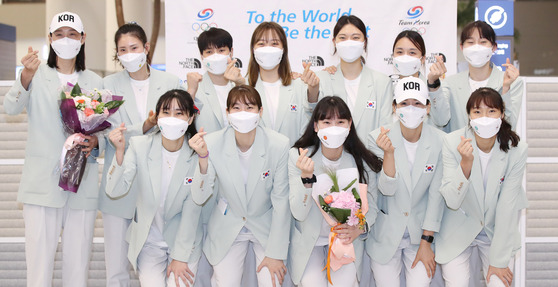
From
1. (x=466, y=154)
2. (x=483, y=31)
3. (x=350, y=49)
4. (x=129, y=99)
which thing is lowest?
(x=466, y=154)

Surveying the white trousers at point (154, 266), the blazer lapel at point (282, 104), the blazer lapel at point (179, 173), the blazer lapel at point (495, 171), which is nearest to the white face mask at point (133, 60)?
the blazer lapel at point (179, 173)

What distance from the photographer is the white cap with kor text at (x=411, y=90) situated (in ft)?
11.6

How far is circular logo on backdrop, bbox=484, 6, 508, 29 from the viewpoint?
524 cm

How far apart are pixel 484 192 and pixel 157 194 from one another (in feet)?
6.71

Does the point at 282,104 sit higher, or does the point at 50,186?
the point at 282,104

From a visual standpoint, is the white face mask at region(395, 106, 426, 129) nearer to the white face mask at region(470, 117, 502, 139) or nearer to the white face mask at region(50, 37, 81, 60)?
the white face mask at region(470, 117, 502, 139)

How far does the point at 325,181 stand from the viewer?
3570mm

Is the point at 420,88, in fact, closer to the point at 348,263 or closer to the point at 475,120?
the point at 475,120

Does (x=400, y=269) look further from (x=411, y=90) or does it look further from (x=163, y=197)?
(x=163, y=197)

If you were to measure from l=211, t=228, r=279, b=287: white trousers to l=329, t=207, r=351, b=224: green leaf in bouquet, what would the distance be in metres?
0.63

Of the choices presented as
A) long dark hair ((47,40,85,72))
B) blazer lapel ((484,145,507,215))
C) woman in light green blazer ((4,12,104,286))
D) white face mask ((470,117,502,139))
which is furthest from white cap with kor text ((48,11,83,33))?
blazer lapel ((484,145,507,215))

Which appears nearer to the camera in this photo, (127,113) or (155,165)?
(155,165)

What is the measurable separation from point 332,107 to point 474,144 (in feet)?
3.04

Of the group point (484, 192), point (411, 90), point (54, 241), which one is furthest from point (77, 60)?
point (484, 192)
